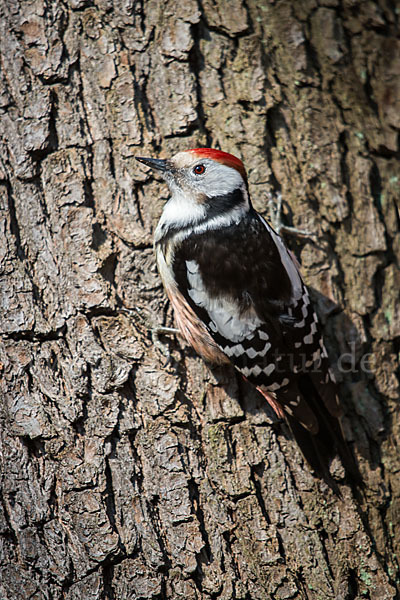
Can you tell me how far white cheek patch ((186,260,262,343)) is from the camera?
2.56 m

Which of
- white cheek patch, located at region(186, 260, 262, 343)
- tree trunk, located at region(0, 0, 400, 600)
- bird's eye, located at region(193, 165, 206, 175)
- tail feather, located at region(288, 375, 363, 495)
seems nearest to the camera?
tree trunk, located at region(0, 0, 400, 600)

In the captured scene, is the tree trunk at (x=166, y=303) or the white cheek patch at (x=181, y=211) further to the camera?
the white cheek patch at (x=181, y=211)

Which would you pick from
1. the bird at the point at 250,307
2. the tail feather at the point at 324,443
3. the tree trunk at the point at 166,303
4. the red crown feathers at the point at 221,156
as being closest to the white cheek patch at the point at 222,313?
the bird at the point at 250,307

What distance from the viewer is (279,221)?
268 cm

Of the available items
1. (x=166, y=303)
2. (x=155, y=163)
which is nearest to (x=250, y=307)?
(x=166, y=303)

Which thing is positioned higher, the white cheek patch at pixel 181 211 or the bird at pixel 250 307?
the white cheek patch at pixel 181 211

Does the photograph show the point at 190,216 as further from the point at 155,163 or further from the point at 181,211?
the point at 155,163

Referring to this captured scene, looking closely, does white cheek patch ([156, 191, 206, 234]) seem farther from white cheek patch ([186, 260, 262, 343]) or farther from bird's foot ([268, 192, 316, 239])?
bird's foot ([268, 192, 316, 239])

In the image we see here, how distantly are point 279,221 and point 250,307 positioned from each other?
49 centimetres

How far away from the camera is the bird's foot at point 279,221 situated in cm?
269

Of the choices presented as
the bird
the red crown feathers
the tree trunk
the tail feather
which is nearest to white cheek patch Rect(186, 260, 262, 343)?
the bird

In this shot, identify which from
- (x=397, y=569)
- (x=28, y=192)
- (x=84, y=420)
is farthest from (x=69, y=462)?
(x=397, y=569)

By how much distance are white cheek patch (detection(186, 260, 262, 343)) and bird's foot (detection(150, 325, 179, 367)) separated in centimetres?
20

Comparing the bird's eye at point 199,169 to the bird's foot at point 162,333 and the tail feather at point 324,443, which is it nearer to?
the bird's foot at point 162,333
